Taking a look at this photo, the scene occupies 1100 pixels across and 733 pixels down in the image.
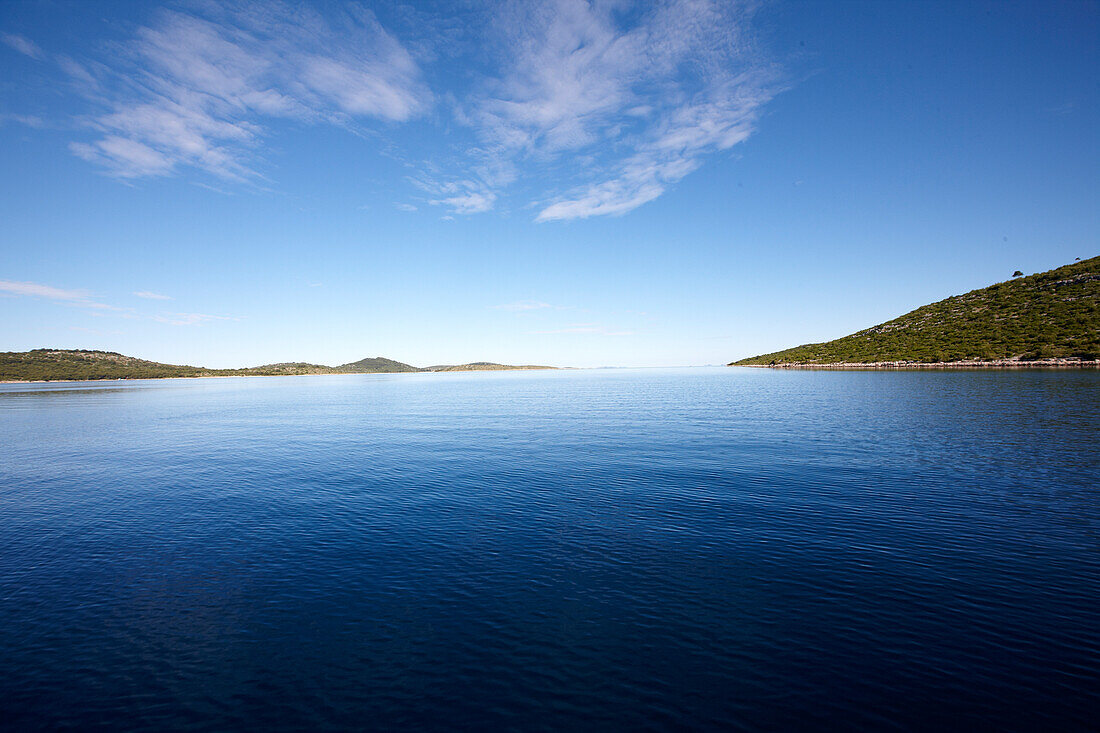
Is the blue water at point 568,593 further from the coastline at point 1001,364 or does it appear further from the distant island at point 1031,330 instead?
the distant island at point 1031,330

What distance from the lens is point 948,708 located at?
475 inches

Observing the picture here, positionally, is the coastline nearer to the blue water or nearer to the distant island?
the distant island

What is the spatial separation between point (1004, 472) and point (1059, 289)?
21463 centimetres

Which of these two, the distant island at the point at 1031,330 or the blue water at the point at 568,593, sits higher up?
the distant island at the point at 1031,330

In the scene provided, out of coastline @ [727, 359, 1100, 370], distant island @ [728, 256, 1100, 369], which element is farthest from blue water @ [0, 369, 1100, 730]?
distant island @ [728, 256, 1100, 369]

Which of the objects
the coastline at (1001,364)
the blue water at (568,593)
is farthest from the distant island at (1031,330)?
the blue water at (568,593)

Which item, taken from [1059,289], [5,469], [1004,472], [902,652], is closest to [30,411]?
[5,469]

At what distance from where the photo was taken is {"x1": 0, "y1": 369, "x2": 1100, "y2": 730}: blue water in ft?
42.1

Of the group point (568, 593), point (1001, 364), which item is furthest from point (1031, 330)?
point (568, 593)

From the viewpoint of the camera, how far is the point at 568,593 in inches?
737

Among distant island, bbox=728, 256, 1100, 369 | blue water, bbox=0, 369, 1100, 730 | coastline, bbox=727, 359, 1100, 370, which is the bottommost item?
blue water, bbox=0, 369, 1100, 730

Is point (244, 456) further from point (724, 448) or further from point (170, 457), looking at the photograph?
point (724, 448)

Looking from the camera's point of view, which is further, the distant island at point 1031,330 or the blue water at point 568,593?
the distant island at point 1031,330

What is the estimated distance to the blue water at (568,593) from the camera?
1283 cm
